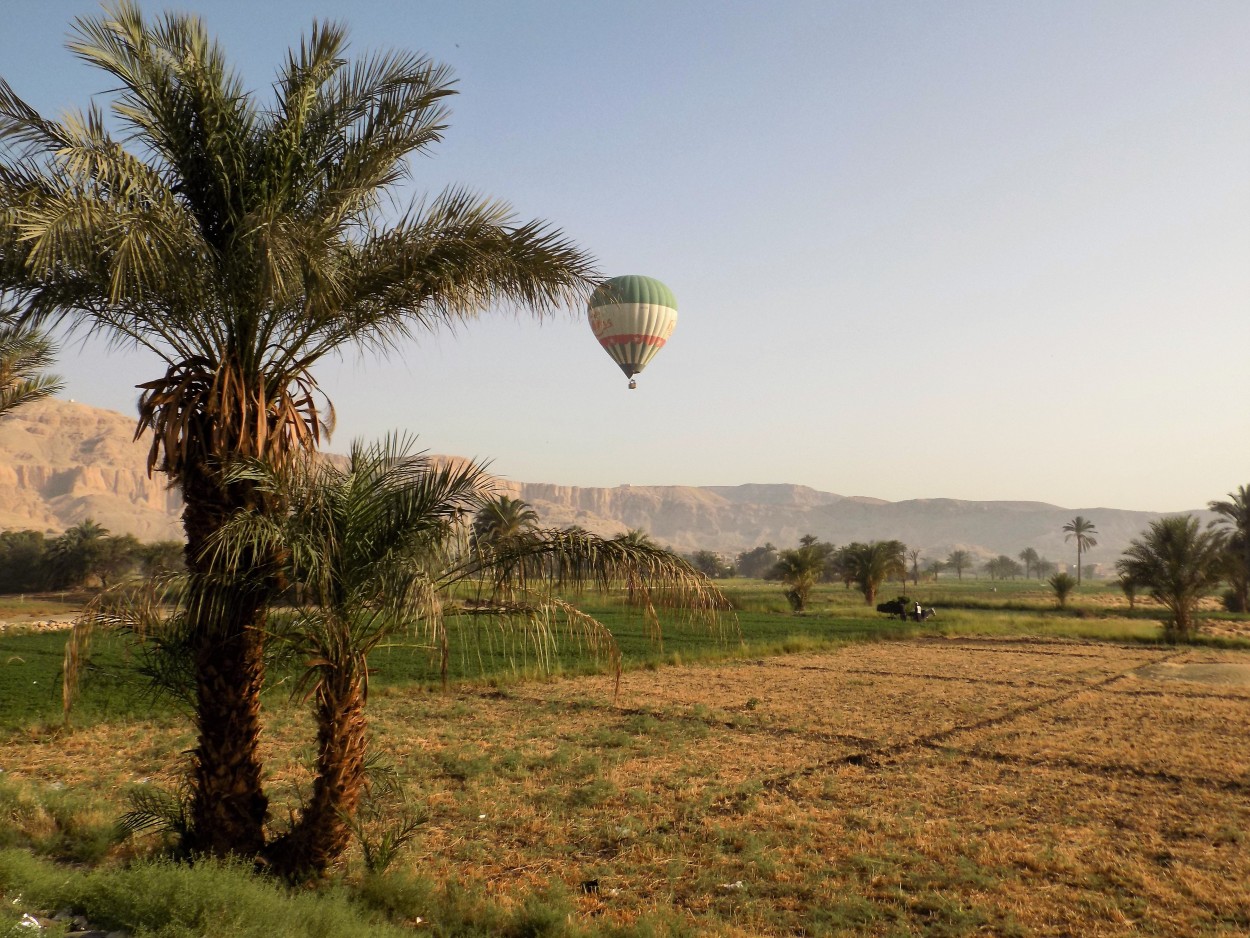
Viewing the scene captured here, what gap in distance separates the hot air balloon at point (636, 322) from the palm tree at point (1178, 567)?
24487 millimetres

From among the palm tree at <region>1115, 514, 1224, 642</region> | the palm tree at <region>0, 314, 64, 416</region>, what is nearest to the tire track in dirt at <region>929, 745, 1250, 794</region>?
the palm tree at <region>0, 314, 64, 416</region>

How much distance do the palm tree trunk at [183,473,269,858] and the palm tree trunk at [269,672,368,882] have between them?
0.37 m

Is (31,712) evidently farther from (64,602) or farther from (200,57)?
(64,602)

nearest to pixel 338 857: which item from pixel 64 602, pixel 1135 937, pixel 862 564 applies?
pixel 1135 937

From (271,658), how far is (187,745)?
840 centimetres

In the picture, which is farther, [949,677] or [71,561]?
[71,561]

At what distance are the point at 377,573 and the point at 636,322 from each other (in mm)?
30038

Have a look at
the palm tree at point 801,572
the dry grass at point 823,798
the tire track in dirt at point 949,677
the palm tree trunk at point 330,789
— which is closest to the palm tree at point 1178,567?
the tire track in dirt at point 949,677

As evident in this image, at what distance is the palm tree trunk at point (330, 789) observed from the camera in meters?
7.51

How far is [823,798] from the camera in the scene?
462 inches

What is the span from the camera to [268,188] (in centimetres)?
795

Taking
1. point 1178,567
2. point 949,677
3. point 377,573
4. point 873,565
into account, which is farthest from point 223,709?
point 873,565

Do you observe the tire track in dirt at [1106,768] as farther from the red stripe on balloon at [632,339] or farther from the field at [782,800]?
the red stripe on balloon at [632,339]

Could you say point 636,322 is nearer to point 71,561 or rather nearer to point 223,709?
point 223,709
